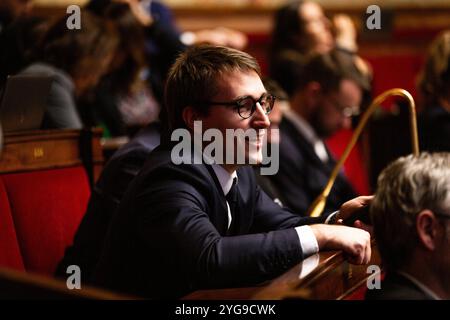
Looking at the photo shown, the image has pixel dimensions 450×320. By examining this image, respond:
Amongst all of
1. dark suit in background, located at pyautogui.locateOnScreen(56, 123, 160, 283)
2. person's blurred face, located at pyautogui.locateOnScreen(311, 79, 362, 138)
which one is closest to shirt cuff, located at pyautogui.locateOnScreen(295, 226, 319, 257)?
dark suit in background, located at pyautogui.locateOnScreen(56, 123, 160, 283)

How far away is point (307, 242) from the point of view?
168 centimetres

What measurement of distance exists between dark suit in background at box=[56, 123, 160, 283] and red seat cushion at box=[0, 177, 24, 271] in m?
0.14

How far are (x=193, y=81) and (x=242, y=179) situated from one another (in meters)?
0.30

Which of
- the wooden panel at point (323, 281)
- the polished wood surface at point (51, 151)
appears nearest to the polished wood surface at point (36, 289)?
the wooden panel at point (323, 281)

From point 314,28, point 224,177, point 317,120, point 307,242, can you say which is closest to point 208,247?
point 307,242

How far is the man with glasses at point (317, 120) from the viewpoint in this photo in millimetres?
3354

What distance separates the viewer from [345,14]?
18.4ft

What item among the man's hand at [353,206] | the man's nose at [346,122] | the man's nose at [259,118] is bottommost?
the man's hand at [353,206]

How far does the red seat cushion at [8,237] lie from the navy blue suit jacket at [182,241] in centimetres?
38

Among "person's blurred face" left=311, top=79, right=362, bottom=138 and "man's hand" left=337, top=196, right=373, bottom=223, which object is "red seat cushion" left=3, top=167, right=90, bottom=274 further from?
"person's blurred face" left=311, top=79, right=362, bottom=138

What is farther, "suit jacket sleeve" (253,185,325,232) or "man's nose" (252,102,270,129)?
"suit jacket sleeve" (253,185,325,232)

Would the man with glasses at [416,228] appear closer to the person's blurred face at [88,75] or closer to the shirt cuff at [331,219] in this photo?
the shirt cuff at [331,219]

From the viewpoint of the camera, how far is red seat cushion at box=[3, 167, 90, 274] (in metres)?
2.34
